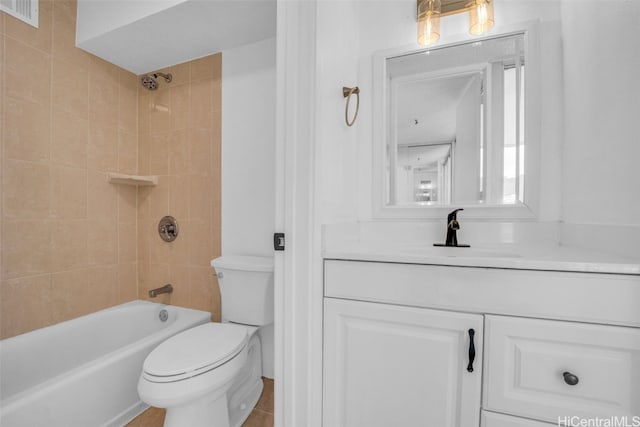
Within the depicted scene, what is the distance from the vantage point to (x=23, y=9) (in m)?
1.43

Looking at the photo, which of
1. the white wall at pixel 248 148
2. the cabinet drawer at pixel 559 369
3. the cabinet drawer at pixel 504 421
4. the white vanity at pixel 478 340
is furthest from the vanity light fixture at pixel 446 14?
the cabinet drawer at pixel 504 421

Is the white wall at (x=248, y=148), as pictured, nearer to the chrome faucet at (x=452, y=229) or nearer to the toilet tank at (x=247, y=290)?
the toilet tank at (x=247, y=290)

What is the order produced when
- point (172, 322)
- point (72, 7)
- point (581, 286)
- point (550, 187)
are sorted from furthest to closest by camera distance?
point (172, 322), point (72, 7), point (550, 187), point (581, 286)

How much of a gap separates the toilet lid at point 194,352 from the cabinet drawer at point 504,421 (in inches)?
37.5

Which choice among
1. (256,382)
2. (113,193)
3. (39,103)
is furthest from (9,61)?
(256,382)

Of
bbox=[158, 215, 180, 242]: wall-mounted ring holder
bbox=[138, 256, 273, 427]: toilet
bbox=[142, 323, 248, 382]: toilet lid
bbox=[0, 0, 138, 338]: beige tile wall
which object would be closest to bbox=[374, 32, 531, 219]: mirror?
bbox=[138, 256, 273, 427]: toilet

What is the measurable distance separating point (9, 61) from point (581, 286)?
8.48ft

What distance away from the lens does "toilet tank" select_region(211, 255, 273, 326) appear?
4.83ft

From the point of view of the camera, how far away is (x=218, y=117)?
5.85ft

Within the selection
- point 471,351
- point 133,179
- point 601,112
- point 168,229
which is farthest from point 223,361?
point 601,112

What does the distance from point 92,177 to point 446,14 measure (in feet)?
7.39

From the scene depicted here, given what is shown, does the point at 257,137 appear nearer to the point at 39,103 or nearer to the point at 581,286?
the point at 39,103

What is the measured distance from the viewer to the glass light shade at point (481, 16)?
114cm

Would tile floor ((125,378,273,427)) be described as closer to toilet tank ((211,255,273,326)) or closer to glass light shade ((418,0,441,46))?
toilet tank ((211,255,273,326))
